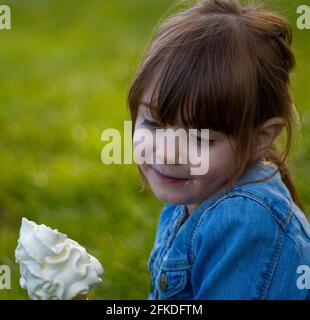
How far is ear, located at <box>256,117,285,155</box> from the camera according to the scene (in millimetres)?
1606

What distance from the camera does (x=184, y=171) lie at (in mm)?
1547

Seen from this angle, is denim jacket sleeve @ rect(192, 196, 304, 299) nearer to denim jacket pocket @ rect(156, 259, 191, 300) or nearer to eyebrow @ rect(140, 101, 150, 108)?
denim jacket pocket @ rect(156, 259, 191, 300)

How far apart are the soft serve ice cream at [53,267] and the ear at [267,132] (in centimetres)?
46

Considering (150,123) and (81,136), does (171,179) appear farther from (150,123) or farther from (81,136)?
(81,136)

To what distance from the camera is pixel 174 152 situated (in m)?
1.52

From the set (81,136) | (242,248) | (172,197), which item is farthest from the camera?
(81,136)

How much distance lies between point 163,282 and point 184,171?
0.95 ft

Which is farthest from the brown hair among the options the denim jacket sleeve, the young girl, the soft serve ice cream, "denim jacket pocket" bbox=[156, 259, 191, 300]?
the soft serve ice cream

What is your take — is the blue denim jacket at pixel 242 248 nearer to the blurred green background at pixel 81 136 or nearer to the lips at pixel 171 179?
the lips at pixel 171 179

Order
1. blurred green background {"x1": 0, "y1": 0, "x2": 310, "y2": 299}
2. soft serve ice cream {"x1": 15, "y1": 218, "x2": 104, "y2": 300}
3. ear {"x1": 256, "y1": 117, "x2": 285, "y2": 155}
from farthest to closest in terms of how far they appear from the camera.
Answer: blurred green background {"x1": 0, "y1": 0, "x2": 310, "y2": 299}
ear {"x1": 256, "y1": 117, "x2": 285, "y2": 155}
soft serve ice cream {"x1": 15, "y1": 218, "x2": 104, "y2": 300}

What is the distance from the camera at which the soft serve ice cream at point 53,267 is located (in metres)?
1.50

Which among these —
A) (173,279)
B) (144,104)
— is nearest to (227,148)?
(144,104)

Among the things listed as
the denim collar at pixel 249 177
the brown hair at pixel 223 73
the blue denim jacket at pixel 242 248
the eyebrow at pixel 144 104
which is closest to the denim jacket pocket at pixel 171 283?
the blue denim jacket at pixel 242 248
